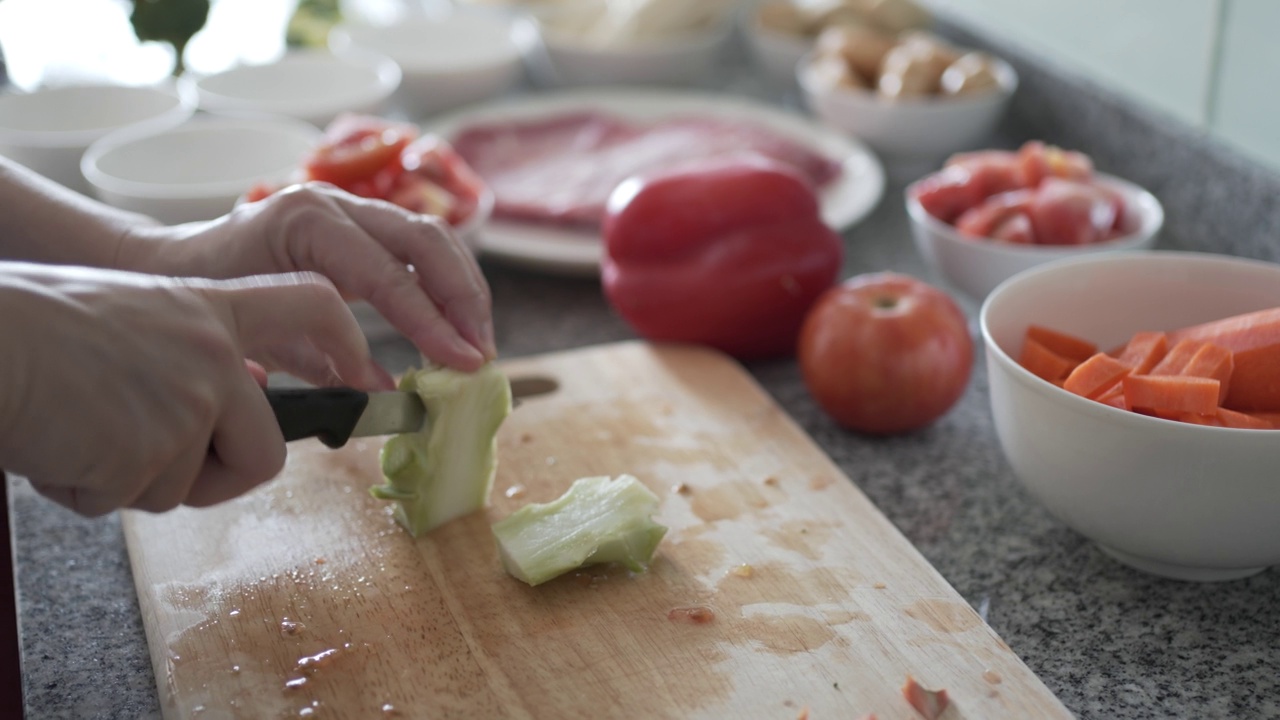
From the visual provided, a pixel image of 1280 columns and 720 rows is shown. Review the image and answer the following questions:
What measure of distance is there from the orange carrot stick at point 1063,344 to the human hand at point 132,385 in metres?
0.76

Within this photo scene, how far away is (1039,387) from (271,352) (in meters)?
0.76

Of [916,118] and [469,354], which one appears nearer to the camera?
[469,354]

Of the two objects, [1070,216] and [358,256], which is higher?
[358,256]

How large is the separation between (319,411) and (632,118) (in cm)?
142

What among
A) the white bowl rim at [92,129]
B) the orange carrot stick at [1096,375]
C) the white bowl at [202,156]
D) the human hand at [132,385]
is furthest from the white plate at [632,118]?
the human hand at [132,385]

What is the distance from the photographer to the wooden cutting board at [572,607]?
3.14 ft

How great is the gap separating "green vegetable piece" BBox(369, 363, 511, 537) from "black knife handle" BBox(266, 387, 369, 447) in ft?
0.31

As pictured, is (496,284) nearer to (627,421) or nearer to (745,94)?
(627,421)

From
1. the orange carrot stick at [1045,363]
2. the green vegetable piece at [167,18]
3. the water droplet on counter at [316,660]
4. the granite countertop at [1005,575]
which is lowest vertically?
the granite countertop at [1005,575]

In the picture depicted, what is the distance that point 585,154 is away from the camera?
2076 mm

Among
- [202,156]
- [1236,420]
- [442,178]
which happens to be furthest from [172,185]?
[1236,420]

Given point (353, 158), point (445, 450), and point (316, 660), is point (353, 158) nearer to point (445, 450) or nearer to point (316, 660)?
point (445, 450)

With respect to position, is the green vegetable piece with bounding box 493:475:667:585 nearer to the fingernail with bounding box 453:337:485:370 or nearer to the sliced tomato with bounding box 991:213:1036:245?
the fingernail with bounding box 453:337:485:370

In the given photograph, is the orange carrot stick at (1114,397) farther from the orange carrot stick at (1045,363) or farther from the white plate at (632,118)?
the white plate at (632,118)
